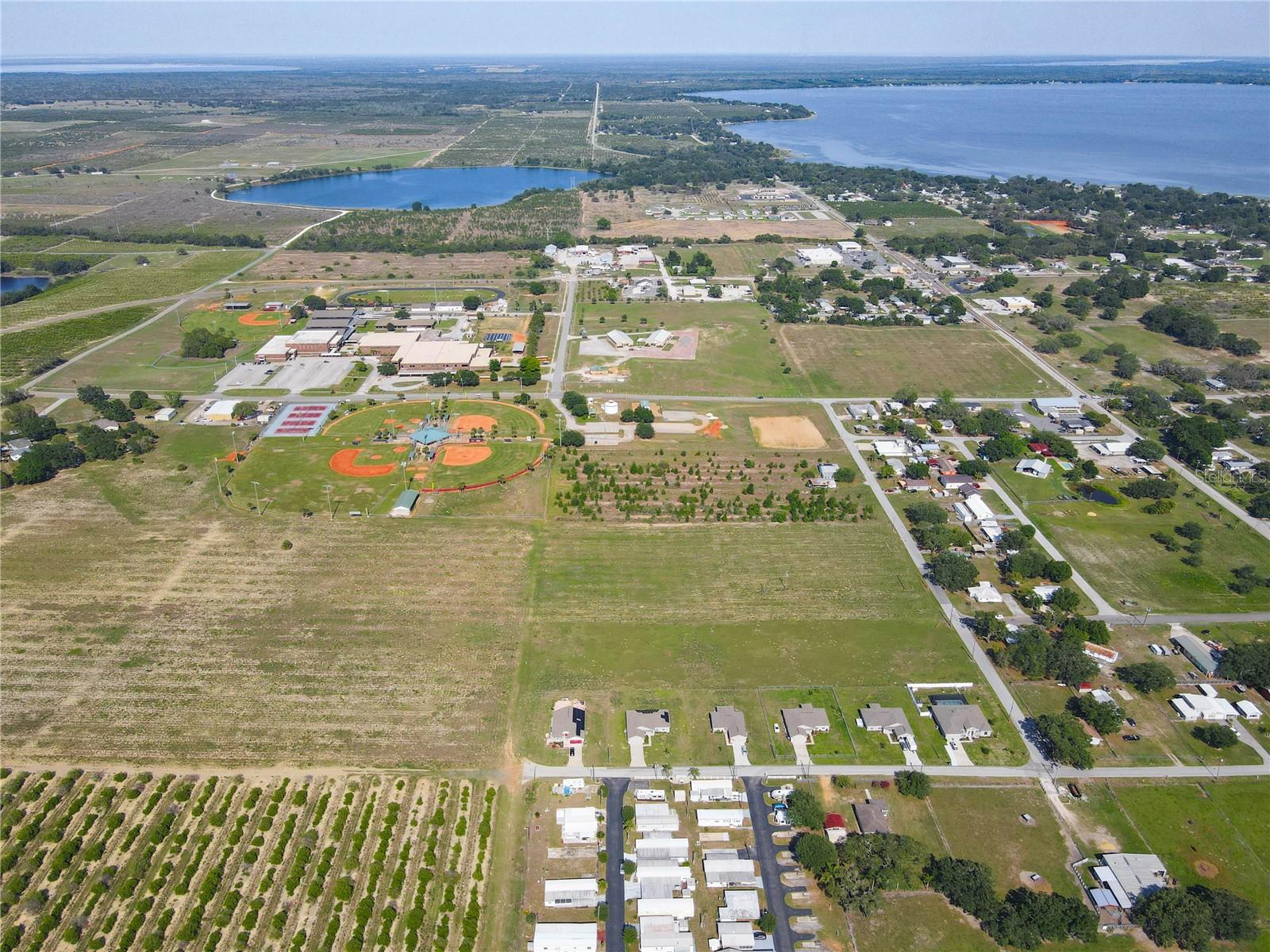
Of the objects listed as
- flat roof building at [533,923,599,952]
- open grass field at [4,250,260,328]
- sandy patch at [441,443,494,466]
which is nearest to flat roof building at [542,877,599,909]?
flat roof building at [533,923,599,952]

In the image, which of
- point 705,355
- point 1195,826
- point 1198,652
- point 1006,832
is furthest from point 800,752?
point 705,355

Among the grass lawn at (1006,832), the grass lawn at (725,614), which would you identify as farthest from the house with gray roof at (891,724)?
the grass lawn at (1006,832)

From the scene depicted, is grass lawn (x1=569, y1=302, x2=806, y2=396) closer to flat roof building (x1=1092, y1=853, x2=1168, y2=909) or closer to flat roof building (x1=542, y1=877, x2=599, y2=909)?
flat roof building (x1=1092, y1=853, x2=1168, y2=909)

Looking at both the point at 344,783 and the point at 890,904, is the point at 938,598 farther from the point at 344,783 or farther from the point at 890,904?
the point at 344,783

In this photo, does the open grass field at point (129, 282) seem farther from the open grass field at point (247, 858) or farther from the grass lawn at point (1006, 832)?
the grass lawn at point (1006, 832)

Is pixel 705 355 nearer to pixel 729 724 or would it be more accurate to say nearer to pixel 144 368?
pixel 729 724
